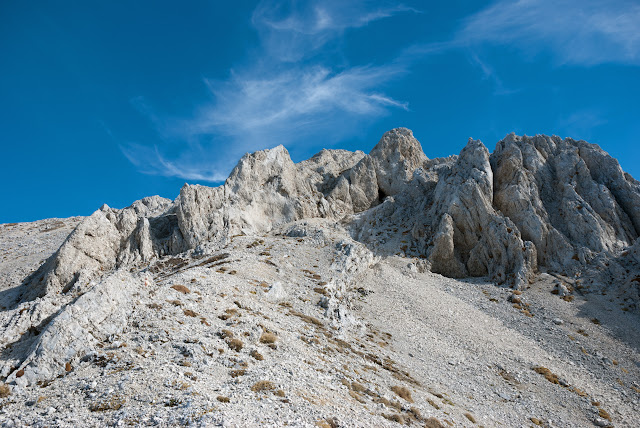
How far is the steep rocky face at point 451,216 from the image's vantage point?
62344mm

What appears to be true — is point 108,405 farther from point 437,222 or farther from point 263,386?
point 437,222

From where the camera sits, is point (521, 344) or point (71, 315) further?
point (521, 344)

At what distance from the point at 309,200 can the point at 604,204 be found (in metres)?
58.3

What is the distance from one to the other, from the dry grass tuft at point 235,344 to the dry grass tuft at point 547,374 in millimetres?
31436

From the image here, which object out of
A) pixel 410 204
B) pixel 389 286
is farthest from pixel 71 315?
pixel 410 204

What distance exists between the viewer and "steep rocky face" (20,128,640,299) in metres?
62.3

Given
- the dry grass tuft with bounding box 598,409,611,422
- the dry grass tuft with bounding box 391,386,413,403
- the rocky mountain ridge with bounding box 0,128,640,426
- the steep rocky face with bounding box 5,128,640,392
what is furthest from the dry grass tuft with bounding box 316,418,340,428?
the dry grass tuft with bounding box 598,409,611,422

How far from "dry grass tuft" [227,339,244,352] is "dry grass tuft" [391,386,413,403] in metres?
10.6

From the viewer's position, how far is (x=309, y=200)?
8756cm

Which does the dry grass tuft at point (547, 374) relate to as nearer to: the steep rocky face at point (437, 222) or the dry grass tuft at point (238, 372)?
the steep rocky face at point (437, 222)

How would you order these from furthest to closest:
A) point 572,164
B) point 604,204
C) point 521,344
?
point 572,164 < point 604,204 < point 521,344

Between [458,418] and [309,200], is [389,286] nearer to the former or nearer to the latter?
[458,418]

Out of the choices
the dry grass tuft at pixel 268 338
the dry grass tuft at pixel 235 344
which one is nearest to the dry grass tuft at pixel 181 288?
the dry grass tuft at pixel 268 338

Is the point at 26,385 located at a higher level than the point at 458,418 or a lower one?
higher
